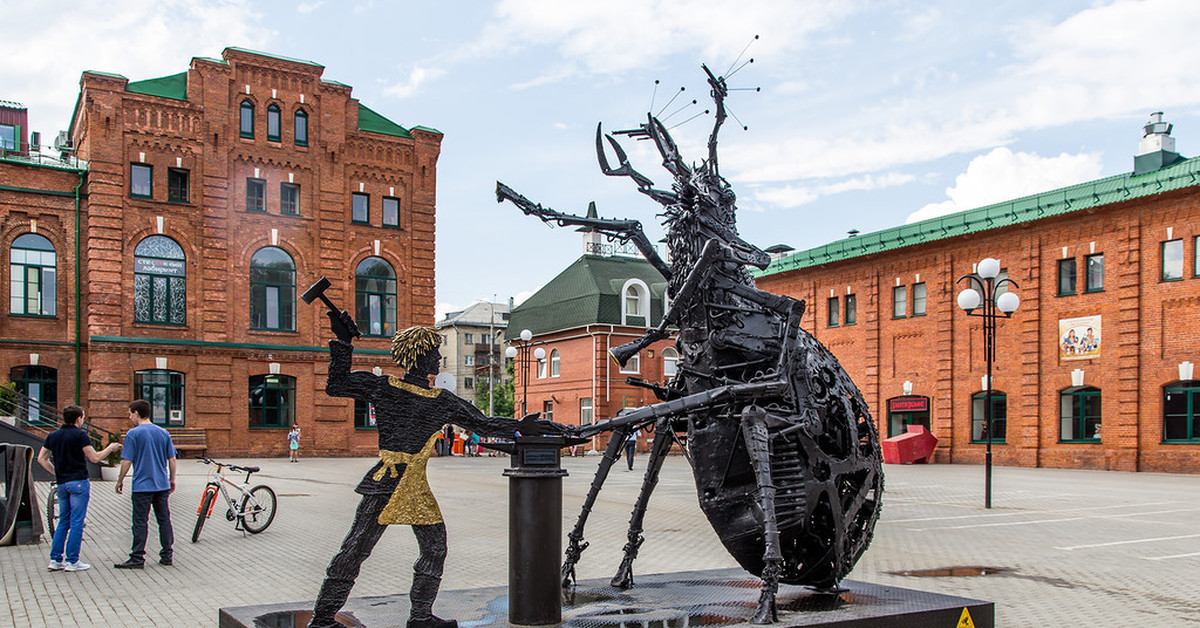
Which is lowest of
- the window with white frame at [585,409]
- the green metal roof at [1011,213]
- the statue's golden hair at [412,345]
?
the window with white frame at [585,409]

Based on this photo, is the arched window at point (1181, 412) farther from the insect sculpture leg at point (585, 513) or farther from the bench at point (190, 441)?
the bench at point (190, 441)

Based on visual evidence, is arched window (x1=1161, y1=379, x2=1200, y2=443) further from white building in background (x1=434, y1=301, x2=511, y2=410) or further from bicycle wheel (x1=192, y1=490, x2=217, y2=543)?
white building in background (x1=434, y1=301, x2=511, y2=410)

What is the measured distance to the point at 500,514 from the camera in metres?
17.2

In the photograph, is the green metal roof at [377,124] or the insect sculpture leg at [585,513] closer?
the insect sculpture leg at [585,513]

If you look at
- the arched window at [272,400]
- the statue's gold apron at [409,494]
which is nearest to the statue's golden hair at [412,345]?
the statue's gold apron at [409,494]

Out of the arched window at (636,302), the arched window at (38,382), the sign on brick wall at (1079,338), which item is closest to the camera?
the sign on brick wall at (1079,338)

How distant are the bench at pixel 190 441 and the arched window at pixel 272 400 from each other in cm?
185

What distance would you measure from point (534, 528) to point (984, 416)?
32.9 meters

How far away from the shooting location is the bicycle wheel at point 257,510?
14.1 meters

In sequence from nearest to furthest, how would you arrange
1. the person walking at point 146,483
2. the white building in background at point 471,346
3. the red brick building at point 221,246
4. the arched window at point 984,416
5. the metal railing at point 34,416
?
the person walking at point 146,483
the metal railing at point 34,416
the red brick building at point 221,246
the arched window at point 984,416
the white building in background at point 471,346

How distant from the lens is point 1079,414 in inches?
1259

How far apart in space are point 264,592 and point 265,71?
101 feet

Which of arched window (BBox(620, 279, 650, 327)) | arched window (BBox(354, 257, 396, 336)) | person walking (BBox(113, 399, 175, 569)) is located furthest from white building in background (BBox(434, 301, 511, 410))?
person walking (BBox(113, 399, 175, 569))

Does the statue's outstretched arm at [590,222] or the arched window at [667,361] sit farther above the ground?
the statue's outstretched arm at [590,222]
